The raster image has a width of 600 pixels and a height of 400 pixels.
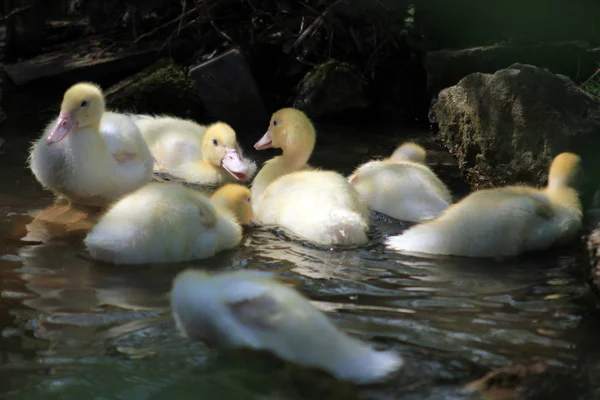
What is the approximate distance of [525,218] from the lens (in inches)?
185

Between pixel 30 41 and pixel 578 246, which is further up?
pixel 30 41

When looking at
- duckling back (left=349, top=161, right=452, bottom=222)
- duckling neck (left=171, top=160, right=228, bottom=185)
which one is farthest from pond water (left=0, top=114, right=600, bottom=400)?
duckling neck (left=171, top=160, right=228, bottom=185)

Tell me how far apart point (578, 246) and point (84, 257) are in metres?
2.66

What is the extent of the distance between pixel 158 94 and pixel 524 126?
3716 millimetres

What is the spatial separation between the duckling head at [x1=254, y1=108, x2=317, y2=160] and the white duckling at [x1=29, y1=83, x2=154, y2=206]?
1018 mm

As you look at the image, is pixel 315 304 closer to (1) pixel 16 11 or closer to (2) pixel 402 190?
(2) pixel 402 190

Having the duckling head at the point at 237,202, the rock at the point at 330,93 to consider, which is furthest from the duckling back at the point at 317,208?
the rock at the point at 330,93

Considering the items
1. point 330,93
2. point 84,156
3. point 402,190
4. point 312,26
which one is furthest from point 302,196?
point 312,26

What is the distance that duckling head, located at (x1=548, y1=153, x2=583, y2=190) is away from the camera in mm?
5145

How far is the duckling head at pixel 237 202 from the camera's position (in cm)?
519

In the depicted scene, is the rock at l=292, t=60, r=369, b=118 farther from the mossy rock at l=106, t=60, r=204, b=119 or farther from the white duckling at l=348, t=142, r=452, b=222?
the white duckling at l=348, t=142, r=452, b=222

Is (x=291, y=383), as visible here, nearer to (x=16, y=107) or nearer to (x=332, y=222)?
(x=332, y=222)

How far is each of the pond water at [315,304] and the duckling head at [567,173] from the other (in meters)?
0.57

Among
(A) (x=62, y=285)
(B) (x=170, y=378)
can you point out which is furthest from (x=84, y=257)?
(B) (x=170, y=378)
